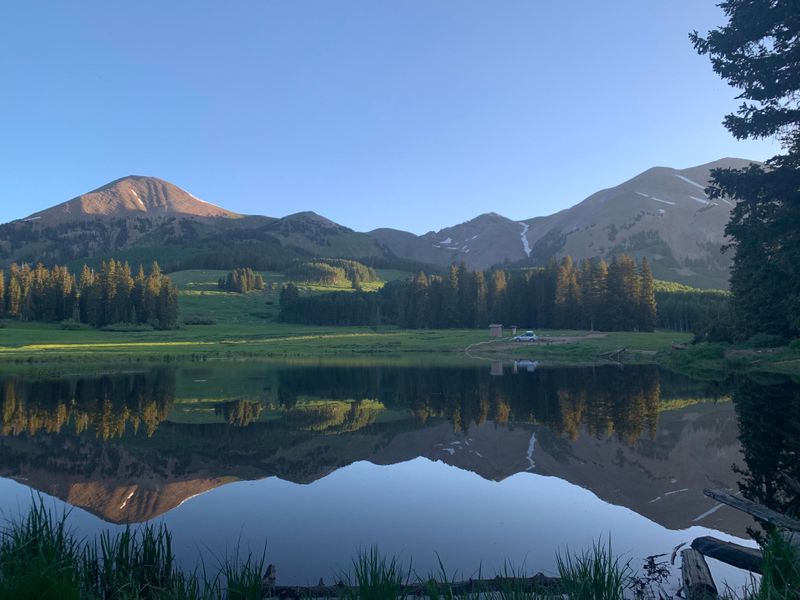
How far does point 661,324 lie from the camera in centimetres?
13775

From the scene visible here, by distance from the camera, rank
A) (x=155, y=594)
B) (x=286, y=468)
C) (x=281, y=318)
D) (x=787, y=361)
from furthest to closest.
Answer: (x=281, y=318), (x=787, y=361), (x=286, y=468), (x=155, y=594)

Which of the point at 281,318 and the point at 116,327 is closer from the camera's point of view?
the point at 116,327

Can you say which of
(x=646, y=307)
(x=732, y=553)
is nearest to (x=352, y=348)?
(x=646, y=307)

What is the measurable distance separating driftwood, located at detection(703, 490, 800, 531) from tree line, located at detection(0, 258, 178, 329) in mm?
143479

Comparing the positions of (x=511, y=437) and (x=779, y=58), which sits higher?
(x=779, y=58)

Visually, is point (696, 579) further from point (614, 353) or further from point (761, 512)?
point (614, 353)

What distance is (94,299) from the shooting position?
138m

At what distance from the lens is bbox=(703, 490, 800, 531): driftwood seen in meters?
10.9

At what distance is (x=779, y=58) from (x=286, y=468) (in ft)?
108

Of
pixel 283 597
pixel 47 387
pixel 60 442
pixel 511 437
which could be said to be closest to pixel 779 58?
pixel 511 437

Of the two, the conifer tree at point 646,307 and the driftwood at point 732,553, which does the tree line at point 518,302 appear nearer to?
the conifer tree at point 646,307

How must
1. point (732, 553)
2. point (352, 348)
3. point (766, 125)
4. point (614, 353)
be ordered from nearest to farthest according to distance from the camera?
point (732, 553)
point (766, 125)
point (614, 353)
point (352, 348)

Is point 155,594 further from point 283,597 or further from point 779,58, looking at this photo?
point 779,58

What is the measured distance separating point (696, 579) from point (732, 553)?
7.71 feet
